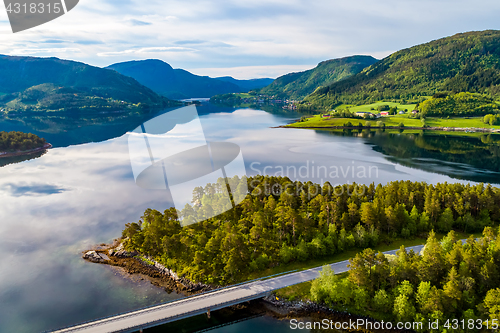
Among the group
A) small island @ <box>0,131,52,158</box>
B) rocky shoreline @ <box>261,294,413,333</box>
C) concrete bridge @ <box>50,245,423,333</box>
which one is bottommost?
rocky shoreline @ <box>261,294,413,333</box>

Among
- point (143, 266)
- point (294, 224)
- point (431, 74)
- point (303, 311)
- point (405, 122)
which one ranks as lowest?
point (303, 311)

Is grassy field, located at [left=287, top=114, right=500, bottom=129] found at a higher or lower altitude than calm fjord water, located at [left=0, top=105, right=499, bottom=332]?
higher

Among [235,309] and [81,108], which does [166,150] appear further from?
[81,108]

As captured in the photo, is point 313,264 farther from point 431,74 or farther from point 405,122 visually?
point 431,74

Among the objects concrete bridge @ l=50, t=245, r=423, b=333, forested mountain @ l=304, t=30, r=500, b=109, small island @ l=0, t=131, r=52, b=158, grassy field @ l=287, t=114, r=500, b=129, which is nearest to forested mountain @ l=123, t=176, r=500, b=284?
concrete bridge @ l=50, t=245, r=423, b=333

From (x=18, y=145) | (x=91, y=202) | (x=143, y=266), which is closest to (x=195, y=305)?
(x=143, y=266)

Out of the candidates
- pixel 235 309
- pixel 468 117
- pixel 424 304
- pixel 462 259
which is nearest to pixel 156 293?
pixel 235 309

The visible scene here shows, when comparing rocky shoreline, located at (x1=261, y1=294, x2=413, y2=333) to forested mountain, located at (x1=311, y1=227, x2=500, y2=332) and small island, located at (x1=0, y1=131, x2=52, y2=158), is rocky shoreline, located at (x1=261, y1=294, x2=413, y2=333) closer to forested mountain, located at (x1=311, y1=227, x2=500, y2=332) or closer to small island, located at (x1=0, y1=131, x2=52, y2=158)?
forested mountain, located at (x1=311, y1=227, x2=500, y2=332)
